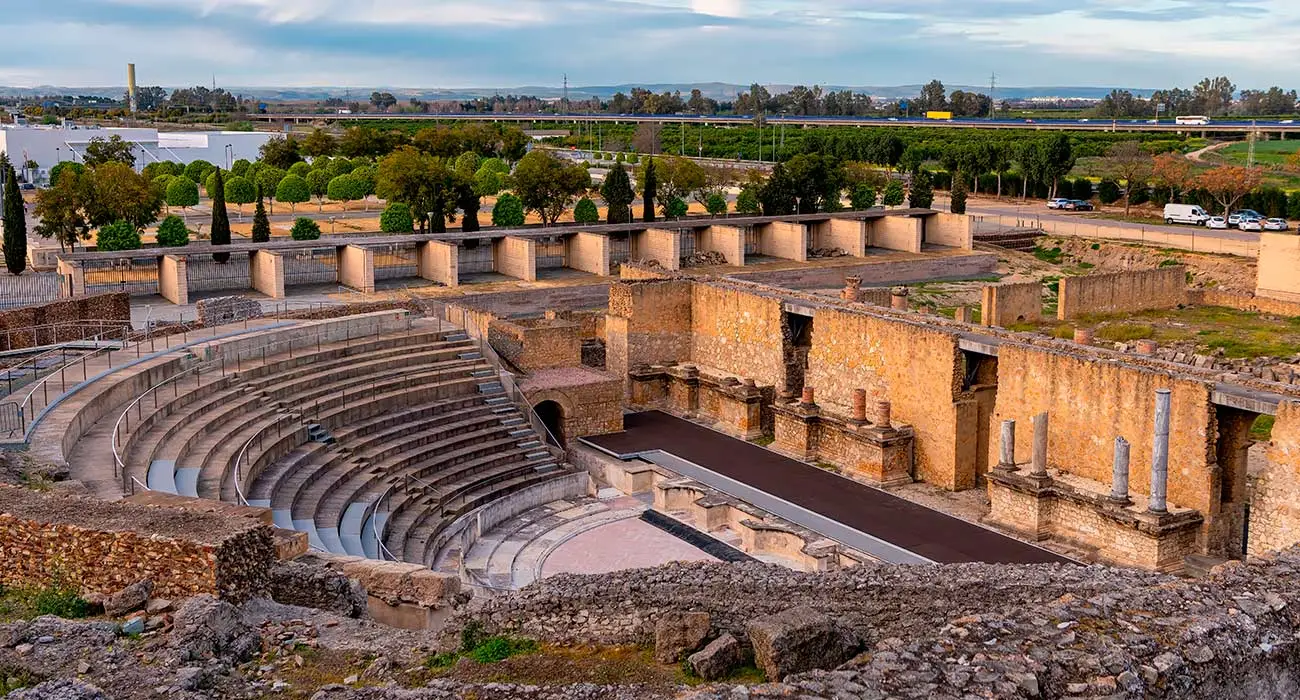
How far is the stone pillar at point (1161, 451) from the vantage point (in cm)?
2016

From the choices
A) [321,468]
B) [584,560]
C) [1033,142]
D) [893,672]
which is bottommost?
[584,560]

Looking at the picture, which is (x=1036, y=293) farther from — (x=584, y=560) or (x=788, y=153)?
(x=788, y=153)

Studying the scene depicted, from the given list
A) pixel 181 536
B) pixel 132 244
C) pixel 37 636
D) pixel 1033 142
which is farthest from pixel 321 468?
pixel 1033 142

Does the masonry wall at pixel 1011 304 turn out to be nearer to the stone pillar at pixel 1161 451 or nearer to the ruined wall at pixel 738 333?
the ruined wall at pixel 738 333

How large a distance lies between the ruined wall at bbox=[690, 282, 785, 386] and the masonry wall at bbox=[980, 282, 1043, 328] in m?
10.2

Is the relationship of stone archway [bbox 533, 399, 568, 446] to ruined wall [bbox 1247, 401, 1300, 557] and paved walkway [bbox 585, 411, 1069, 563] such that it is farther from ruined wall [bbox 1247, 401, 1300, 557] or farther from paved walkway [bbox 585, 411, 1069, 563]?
ruined wall [bbox 1247, 401, 1300, 557]

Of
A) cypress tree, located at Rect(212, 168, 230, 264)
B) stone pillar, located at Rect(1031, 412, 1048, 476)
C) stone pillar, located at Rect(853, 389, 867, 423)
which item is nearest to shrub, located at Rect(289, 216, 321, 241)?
cypress tree, located at Rect(212, 168, 230, 264)

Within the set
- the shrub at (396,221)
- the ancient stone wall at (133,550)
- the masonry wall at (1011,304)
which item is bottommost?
the masonry wall at (1011,304)

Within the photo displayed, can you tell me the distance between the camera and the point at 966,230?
2124 inches

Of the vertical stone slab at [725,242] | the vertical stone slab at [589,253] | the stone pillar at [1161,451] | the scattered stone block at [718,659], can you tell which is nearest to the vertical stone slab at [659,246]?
the vertical stone slab at [589,253]

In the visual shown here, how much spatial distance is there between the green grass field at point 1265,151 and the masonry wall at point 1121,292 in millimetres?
44517

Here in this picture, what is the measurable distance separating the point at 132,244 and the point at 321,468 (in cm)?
2259

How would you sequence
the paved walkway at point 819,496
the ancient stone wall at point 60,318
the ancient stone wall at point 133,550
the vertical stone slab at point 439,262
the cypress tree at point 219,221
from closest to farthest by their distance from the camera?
the ancient stone wall at point 133,550
the paved walkway at point 819,496
the ancient stone wall at point 60,318
the cypress tree at point 219,221
the vertical stone slab at point 439,262

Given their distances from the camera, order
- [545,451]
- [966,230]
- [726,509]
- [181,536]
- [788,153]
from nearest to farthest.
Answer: [181,536] → [726,509] → [545,451] → [966,230] → [788,153]
